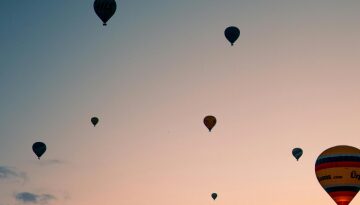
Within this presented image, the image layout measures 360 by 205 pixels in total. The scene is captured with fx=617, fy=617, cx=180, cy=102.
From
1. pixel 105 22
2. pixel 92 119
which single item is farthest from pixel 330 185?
pixel 92 119

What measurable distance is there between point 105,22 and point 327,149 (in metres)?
18.8

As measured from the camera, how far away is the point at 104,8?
46.5 meters

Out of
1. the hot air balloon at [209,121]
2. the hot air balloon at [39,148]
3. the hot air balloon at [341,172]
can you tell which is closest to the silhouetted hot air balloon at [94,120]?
the hot air balloon at [39,148]

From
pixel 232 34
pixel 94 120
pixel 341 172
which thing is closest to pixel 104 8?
pixel 232 34

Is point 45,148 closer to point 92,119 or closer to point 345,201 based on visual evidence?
point 92,119

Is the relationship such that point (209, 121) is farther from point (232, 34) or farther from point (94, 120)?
point (94, 120)

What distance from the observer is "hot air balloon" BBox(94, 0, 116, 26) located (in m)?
46.0

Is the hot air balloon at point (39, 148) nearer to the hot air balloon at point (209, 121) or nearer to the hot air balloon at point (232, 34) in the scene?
the hot air balloon at point (209, 121)

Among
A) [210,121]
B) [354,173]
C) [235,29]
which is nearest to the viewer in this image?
[354,173]

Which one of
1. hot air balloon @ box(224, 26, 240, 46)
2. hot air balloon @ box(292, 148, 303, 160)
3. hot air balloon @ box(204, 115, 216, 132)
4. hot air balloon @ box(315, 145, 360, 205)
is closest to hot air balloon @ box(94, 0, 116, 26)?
hot air balloon @ box(224, 26, 240, 46)

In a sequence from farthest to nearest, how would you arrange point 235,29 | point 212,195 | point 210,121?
point 212,195 → point 210,121 → point 235,29

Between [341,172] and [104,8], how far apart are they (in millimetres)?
21226

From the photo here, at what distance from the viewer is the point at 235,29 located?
5219 centimetres

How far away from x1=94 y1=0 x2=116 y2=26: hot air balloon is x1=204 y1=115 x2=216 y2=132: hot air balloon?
17327 mm
